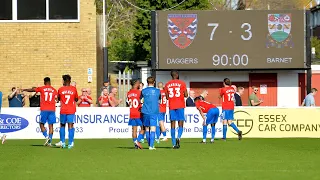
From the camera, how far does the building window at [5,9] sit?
3756 cm

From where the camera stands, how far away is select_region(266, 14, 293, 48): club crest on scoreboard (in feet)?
135

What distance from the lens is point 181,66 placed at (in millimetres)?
41938

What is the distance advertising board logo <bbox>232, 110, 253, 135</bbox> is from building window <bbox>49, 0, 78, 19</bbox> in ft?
32.9

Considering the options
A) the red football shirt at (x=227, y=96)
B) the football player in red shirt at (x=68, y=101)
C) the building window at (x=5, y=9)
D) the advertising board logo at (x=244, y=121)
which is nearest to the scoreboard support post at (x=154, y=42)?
the building window at (x=5, y=9)

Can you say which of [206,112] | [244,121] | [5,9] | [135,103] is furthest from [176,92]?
[5,9]

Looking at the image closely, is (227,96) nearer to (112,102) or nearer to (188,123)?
(188,123)

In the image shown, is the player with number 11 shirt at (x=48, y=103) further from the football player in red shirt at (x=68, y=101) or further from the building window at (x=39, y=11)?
the building window at (x=39, y=11)

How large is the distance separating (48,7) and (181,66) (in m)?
7.42

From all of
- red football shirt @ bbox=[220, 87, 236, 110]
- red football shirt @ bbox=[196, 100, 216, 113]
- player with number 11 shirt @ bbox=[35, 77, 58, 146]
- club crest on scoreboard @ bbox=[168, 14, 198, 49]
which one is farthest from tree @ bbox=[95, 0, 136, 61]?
player with number 11 shirt @ bbox=[35, 77, 58, 146]

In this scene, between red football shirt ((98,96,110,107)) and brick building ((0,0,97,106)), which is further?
brick building ((0,0,97,106))

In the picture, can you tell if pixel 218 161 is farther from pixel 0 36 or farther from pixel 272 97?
pixel 272 97

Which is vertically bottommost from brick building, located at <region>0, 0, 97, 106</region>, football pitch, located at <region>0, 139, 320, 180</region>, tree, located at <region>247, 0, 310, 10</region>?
football pitch, located at <region>0, 139, 320, 180</region>

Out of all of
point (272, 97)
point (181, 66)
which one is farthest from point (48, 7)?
point (272, 97)

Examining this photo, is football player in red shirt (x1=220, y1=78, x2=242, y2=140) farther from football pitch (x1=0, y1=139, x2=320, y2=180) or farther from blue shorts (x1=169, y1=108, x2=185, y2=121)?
blue shorts (x1=169, y1=108, x2=185, y2=121)
